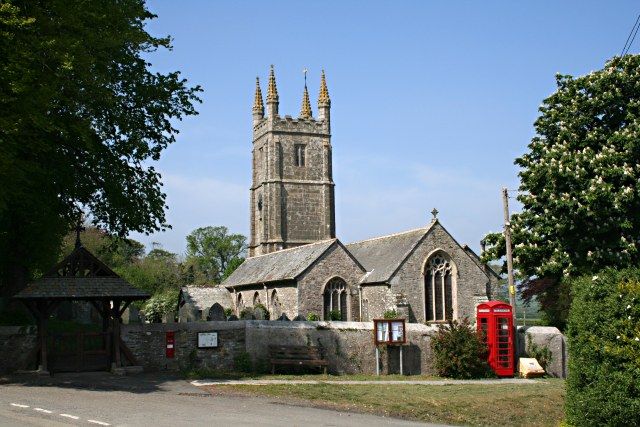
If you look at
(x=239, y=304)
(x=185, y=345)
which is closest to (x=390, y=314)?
(x=239, y=304)

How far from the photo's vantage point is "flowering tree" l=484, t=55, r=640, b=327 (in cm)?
2702

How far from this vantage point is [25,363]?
2144cm

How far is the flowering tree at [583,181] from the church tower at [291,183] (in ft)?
133

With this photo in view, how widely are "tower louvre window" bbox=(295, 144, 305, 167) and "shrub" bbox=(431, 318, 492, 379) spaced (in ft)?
159

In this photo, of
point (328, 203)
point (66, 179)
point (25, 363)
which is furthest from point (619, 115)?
point (328, 203)

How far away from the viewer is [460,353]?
2434 cm

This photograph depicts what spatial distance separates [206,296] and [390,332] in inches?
1263

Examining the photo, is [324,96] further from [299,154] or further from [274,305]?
[274,305]

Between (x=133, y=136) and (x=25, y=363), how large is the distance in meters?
8.12

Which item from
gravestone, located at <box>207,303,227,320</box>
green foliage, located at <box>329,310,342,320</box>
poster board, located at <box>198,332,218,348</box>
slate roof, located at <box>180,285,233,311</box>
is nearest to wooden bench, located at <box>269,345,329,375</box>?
poster board, located at <box>198,332,218,348</box>

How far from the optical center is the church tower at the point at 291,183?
7012cm

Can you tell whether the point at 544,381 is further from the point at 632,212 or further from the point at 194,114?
the point at 194,114

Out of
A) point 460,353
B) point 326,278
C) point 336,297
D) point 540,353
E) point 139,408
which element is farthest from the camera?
point 336,297

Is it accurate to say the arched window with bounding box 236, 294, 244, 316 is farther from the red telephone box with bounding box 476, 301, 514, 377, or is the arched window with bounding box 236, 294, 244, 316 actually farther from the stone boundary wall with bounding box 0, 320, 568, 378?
the red telephone box with bounding box 476, 301, 514, 377
